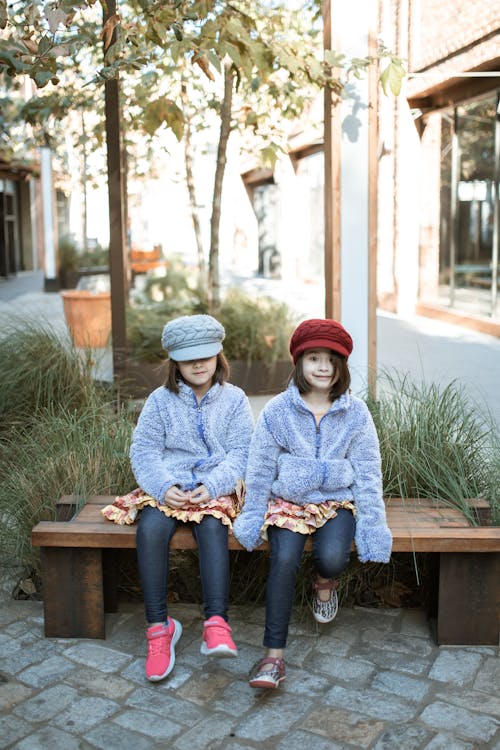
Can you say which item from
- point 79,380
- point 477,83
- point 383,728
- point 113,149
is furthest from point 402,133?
point 383,728

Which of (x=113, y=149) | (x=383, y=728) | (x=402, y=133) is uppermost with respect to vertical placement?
(x=402, y=133)

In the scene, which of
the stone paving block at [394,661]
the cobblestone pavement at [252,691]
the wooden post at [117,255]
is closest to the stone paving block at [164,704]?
the cobblestone pavement at [252,691]

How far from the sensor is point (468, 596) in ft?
10.8

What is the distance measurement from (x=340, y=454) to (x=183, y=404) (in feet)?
2.05

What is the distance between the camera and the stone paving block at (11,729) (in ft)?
8.84

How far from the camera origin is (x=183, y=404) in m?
3.48

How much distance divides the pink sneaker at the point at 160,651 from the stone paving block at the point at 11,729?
1.43 feet

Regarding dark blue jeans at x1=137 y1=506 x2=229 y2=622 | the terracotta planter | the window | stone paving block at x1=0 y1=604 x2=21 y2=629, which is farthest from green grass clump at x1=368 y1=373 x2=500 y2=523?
the window

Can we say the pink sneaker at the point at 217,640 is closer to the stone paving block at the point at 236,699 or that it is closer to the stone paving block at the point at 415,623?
the stone paving block at the point at 236,699

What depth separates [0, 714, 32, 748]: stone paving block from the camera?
2695mm

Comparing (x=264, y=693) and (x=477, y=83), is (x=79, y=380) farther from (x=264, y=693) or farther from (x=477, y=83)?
(x=477, y=83)

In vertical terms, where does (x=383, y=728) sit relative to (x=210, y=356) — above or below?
below

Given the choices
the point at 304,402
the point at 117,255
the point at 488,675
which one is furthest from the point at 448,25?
the point at 488,675

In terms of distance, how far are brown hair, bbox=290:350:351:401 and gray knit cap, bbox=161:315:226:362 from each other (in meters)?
0.33
